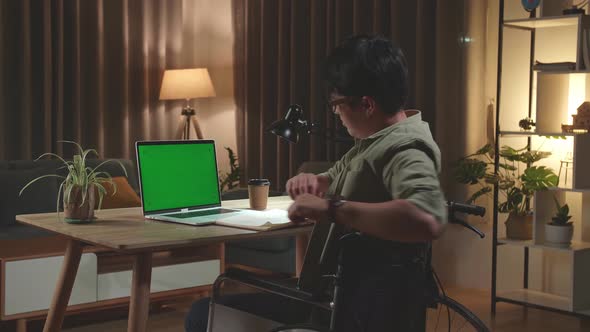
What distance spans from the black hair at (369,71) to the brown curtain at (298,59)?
3077 millimetres

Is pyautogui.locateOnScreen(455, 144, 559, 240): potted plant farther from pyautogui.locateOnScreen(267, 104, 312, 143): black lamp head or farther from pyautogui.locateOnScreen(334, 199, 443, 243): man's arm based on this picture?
pyautogui.locateOnScreen(334, 199, 443, 243): man's arm

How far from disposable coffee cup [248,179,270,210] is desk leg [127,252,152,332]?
1.73ft

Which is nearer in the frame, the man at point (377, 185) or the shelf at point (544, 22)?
the man at point (377, 185)

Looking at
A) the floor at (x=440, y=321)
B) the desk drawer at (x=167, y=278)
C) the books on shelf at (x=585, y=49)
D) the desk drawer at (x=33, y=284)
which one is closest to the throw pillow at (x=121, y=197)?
the floor at (x=440, y=321)

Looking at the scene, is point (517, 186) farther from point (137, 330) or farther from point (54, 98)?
point (54, 98)

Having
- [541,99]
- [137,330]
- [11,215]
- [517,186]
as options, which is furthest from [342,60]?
[11,215]

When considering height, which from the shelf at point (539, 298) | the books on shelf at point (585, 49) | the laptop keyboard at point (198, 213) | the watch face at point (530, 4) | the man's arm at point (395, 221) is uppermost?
the watch face at point (530, 4)

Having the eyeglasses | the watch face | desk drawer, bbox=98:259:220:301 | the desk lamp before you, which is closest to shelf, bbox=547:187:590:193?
the watch face

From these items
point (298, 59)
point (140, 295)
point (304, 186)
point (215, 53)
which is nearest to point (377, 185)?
point (304, 186)

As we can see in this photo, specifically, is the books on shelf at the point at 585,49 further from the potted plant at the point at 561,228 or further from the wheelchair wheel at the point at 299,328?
the wheelchair wheel at the point at 299,328

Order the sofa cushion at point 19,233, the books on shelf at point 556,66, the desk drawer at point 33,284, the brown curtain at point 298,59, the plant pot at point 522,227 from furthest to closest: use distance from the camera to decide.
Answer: the brown curtain at point 298,59, the sofa cushion at point 19,233, the plant pot at point 522,227, the books on shelf at point 556,66, the desk drawer at point 33,284

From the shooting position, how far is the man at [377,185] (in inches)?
57.2

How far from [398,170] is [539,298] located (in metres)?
2.80

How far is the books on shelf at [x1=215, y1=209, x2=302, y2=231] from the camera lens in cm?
220
